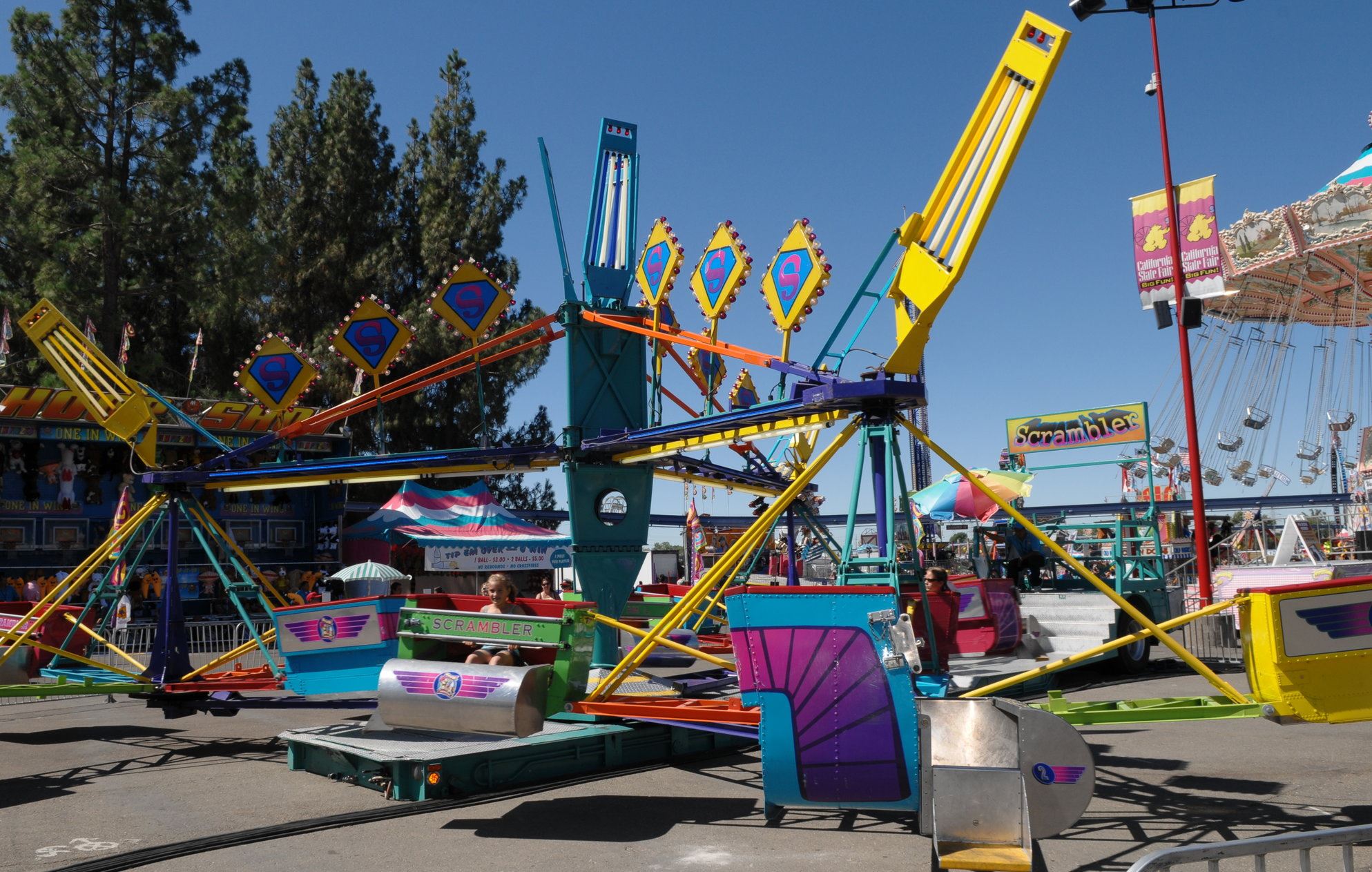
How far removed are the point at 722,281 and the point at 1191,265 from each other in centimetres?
1196

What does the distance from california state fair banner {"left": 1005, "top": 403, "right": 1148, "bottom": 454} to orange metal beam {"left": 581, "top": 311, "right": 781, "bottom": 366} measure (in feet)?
29.0

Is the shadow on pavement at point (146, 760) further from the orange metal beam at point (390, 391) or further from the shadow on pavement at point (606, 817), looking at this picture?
the shadow on pavement at point (606, 817)

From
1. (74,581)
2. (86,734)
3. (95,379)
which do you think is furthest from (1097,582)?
(86,734)

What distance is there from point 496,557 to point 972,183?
21622mm

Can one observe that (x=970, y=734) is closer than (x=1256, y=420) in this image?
Yes

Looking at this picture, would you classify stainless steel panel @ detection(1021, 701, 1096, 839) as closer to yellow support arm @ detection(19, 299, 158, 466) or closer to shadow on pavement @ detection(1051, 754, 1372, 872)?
shadow on pavement @ detection(1051, 754, 1372, 872)

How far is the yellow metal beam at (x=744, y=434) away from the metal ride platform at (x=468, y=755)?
282cm

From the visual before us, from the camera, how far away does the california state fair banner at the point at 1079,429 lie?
1772cm

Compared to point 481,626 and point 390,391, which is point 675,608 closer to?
point 481,626

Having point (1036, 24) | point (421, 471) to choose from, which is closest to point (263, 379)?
point (421, 471)

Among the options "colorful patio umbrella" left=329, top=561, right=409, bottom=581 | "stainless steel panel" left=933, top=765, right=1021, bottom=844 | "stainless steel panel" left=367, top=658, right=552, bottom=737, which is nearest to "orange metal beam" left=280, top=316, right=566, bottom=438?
"stainless steel panel" left=367, top=658, right=552, bottom=737

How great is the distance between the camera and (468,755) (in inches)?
336

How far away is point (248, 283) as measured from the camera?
3114 centimetres

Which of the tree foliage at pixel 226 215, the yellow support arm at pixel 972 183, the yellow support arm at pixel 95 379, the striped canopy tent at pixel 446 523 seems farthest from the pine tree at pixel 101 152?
the yellow support arm at pixel 972 183
